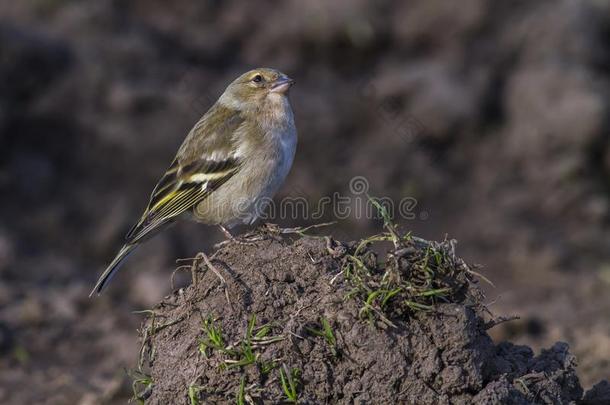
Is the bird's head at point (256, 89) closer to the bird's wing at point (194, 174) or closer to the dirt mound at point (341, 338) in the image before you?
the bird's wing at point (194, 174)

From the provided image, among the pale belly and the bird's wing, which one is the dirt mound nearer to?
the pale belly

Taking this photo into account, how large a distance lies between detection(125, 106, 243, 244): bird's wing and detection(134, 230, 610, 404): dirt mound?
1.99m

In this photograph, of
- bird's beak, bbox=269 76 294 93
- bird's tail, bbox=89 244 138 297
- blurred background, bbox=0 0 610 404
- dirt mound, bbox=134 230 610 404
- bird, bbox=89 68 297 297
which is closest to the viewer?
dirt mound, bbox=134 230 610 404

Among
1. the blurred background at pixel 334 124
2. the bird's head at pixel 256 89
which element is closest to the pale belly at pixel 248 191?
the bird's head at pixel 256 89

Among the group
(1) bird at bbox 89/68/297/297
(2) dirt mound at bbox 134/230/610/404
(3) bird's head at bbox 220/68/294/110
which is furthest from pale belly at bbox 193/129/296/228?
(2) dirt mound at bbox 134/230/610/404

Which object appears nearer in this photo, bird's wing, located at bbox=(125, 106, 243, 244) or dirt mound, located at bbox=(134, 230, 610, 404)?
dirt mound, located at bbox=(134, 230, 610, 404)

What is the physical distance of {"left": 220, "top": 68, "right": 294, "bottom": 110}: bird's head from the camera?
7176 millimetres

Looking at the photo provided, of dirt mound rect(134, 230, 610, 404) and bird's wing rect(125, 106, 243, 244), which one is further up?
bird's wing rect(125, 106, 243, 244)

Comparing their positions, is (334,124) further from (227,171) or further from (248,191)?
(248,191)

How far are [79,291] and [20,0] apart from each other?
16.5 ft

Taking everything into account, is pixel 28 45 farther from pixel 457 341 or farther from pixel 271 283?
pixel 457 341

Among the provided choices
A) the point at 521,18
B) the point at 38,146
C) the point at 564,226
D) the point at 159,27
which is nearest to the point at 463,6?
the point at 521,18

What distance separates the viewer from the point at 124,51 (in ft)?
38.9

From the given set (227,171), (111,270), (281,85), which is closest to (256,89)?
(281,85)
